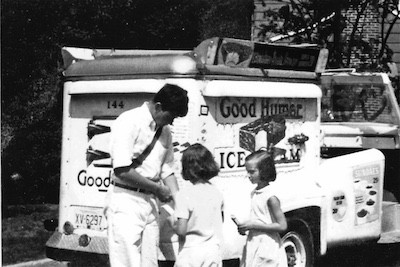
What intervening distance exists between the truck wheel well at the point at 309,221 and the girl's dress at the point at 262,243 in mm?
1114

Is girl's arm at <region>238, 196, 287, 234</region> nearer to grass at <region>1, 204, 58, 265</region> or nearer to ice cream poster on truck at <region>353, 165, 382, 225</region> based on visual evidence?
ice cream poster on truck at <region>353, 165, 382, 225</region>

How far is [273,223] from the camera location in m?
5.65

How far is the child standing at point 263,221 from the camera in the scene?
18.4ft

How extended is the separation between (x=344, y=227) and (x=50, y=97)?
4891 millimetres

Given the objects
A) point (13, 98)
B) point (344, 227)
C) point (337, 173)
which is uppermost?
point (13, 98)

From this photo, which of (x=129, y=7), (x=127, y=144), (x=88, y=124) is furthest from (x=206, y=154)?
(x=129, y=7)

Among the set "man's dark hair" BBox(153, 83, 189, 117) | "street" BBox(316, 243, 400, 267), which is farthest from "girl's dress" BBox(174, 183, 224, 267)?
"street" BBox(316, 243, 400, 267)

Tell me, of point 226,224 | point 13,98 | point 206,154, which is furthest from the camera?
point 13,98

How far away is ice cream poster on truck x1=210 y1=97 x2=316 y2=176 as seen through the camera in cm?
653

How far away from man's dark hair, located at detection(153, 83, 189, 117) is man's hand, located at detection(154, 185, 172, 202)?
534mm

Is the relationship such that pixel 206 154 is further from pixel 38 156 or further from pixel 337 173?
pixel 38 156

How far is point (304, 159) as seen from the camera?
24.0 ft

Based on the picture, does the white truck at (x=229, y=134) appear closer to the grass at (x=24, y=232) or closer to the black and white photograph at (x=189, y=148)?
the black and white photograph at (x=189, y=148)

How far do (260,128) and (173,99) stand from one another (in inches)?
A: 59.4
